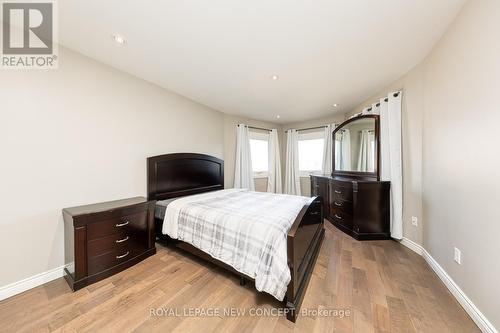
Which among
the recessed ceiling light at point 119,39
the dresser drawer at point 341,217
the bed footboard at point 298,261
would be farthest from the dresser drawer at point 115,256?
the dresser drawer at point 341,217

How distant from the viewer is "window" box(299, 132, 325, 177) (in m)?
4.60

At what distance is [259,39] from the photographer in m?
1.73

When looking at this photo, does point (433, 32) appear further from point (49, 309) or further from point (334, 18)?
point (49, 309)

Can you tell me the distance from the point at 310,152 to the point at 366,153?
1.75 meters

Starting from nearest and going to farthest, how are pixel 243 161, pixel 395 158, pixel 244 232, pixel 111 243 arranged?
pixel 244 232
pixel 111 243
pixel 395 158
pixel 243 161

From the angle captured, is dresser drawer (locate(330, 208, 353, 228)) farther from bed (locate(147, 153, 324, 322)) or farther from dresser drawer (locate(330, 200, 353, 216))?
bed (locate(147, 153, 324, 322))

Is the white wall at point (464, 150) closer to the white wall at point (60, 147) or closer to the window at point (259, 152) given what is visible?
the window at point (259, 152)

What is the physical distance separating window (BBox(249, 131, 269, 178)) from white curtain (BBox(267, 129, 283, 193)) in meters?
0.11

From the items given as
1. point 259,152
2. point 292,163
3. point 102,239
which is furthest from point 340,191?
point 102,239

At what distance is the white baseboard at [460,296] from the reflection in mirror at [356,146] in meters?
1.33

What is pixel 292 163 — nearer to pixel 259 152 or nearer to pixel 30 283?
pixel 259 152

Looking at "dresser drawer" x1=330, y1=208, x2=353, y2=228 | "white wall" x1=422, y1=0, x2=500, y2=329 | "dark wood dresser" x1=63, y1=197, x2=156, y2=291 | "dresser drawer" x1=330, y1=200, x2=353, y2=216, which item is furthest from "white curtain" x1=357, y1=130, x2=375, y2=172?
"dark wood dresser" x1=63, y1=197, x2=156, y2=291

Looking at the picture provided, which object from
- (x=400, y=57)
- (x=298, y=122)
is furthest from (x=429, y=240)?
(x=298, y=122)

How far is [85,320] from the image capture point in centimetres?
133
